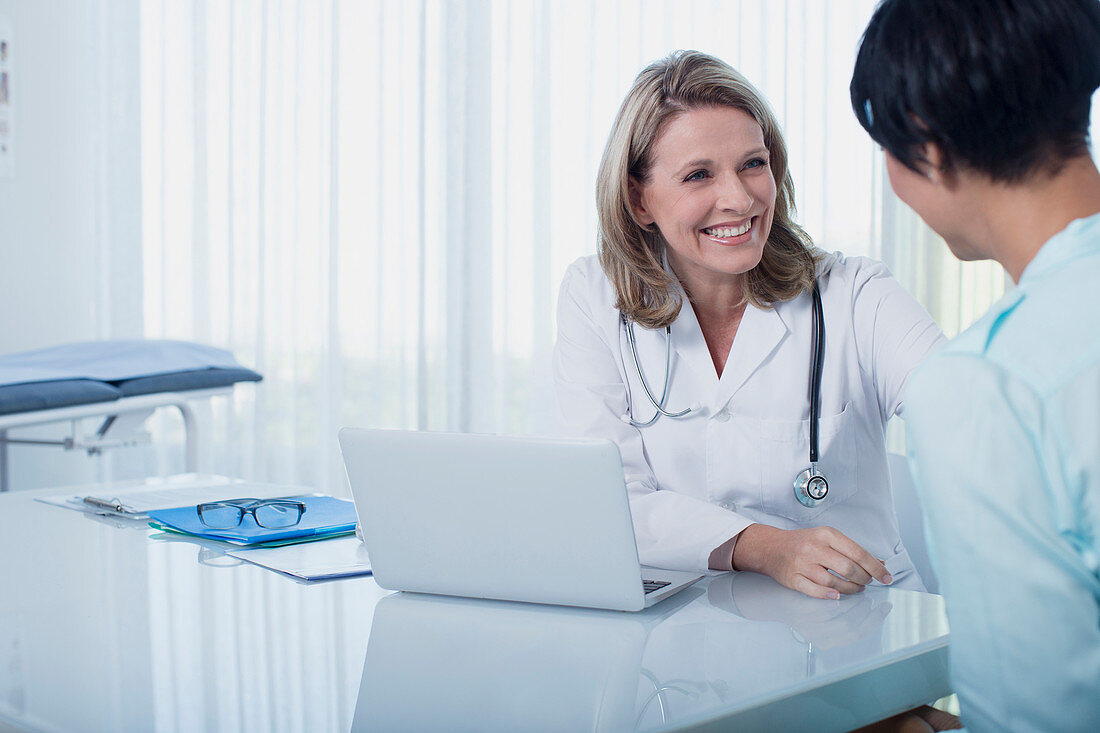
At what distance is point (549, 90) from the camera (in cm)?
335

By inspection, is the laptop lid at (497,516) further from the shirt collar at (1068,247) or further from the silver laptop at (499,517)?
the shirt collar at (1068,247)

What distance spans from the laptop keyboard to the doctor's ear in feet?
2.53

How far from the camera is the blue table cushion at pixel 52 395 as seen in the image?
2.06m

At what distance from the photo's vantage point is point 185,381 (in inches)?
97.9

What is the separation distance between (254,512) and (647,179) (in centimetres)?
77

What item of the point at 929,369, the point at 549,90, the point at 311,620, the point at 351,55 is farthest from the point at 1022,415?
the point at 351,55

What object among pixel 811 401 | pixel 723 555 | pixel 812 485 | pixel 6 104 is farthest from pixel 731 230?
pixel 6 104

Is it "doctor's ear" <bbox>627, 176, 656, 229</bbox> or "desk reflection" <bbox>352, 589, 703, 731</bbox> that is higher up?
"doctor's ear" <bbox>627, 176, 656, 229</bbox>

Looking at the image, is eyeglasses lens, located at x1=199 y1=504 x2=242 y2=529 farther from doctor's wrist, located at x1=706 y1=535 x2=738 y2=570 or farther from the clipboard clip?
doctor's wrist, located at x1=706 y1=535 x2=738 y2=570

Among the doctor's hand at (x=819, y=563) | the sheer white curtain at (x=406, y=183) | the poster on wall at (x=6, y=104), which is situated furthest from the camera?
the sheer white curtain at (x=406, y=183)

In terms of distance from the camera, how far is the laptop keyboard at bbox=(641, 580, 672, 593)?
959 mm

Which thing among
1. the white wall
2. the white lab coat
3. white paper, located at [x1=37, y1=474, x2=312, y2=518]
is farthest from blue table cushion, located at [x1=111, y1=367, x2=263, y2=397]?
the white lab coat

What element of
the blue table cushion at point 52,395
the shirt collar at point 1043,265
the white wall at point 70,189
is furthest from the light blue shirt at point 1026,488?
the white wall at point 70,189

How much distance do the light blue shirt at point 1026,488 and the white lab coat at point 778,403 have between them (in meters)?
0.79
